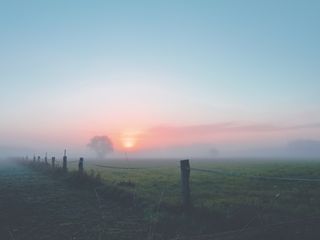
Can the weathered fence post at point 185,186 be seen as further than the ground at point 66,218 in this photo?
Yes

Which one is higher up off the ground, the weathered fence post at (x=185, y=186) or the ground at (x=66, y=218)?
the weathered fence post at (x=185, y=186)

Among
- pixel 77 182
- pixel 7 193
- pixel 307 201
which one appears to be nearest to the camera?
pixel 307 201

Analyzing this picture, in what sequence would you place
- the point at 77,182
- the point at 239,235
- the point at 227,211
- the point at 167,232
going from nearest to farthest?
the point at 239,235 < the point at 167,232 < the point at 227,211 < the point at 77,182

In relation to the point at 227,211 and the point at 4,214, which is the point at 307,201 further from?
the point at 4,214

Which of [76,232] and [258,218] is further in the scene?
[258,218]

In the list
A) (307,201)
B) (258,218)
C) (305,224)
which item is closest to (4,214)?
(258,218)

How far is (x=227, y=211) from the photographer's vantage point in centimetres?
966

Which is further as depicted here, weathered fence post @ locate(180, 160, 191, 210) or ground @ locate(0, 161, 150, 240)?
weathered fence post @ locate(180, 160, 191, 210)

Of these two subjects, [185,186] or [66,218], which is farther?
[185,186]

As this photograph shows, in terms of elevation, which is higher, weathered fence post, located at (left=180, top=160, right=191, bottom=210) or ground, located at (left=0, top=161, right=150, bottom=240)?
weathered fence post, located at (left=180, top=160, right=191, bottom=210)

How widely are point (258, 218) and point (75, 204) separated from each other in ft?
20.2

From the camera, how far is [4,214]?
33.0 ft

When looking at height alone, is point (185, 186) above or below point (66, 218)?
above

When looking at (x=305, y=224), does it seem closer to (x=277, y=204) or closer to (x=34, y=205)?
(x=277, y=204)
